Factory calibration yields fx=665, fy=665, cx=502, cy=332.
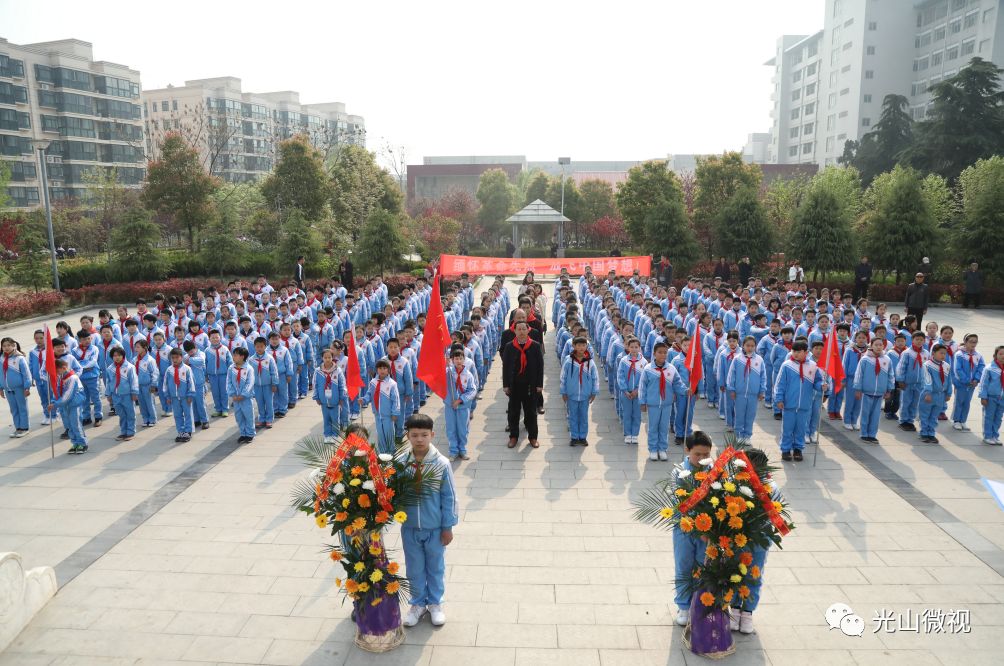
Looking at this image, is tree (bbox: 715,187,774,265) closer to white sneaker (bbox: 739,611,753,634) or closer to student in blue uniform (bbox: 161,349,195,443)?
student in blue uniform (bbox: 161,349,195,443)

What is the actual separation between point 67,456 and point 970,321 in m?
23.9

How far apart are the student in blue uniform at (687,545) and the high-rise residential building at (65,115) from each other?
181 feet

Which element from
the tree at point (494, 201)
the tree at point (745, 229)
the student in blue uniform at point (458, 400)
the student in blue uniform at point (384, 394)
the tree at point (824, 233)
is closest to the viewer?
the student in blue uniform at point (384, 394)

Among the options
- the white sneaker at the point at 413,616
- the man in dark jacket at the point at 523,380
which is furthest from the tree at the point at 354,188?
the white sneaker at the point at 413,616

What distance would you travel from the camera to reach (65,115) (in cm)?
5700

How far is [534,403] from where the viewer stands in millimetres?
9961

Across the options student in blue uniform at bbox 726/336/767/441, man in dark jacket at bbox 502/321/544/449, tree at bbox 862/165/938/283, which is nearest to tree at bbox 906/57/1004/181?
tree at bbox 862/165/938/283

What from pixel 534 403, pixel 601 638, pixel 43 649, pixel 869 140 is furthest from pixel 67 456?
pixel 869 140

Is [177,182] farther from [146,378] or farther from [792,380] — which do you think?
[792,380]

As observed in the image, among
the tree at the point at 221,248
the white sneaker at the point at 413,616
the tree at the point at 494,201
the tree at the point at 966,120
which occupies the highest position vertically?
the tree at the point at 966,120

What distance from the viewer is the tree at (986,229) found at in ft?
74.5

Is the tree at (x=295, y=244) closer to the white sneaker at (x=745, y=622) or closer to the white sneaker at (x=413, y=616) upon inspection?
the white sneaker at (x=413, y=616)

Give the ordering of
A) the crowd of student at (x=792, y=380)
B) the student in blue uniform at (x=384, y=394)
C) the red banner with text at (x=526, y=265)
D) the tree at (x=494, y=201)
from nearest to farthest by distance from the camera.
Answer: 1. the student in blue uniform at (x=384, y=394)
2. the crowd of student at (x=792, y=380)
3. the red banner with text at (x=526, y=265)
4. the tree at (x=494, y=201)

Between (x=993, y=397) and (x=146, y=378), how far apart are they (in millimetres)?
12908
